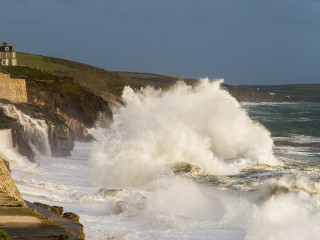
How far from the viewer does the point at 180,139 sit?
23516 mm

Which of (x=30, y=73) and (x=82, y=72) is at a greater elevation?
(x=82, y=72)

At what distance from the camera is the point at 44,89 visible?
42.4 m

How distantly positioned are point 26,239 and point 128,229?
473cm

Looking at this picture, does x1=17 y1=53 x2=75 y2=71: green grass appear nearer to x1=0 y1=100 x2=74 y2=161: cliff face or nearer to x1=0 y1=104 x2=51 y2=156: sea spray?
x1=0 y1=100 x2=74 y2=161: cliff face

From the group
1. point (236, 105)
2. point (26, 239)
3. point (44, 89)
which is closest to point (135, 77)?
point (44, 89)

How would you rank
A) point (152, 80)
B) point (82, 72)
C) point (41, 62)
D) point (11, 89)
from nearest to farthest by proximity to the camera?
point (11, 89) → point (41, 62) → point (82, 72) → point (152, 80)

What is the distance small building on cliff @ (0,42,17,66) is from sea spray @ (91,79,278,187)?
39212 millimetres

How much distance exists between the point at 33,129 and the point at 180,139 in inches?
300

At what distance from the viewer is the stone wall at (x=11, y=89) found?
3127 cm

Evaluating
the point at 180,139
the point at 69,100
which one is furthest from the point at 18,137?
the point at 69,100

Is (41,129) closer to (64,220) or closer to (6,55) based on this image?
(64,220)

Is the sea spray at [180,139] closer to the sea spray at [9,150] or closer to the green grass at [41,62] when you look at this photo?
the sea spray at [9,150]

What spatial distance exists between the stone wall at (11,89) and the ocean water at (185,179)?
5.47m

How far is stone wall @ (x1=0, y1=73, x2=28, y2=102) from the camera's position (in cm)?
3127
